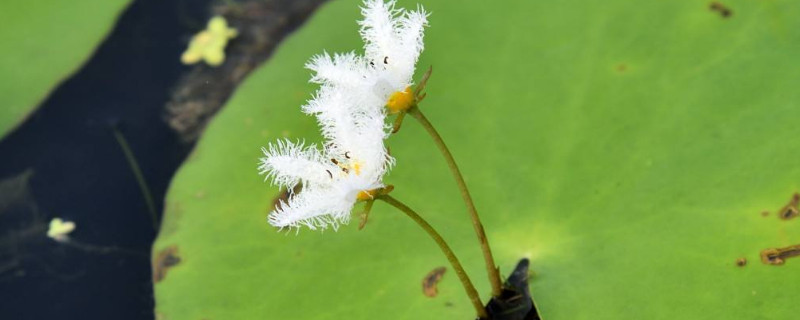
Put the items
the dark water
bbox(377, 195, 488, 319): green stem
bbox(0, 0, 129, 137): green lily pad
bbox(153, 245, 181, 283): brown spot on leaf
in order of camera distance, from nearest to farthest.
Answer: bbox(377, 195, 488, 319): green stem, bbox(153, 245, 181, 283): brown spot on leaf, the dark water, bbox(0, 0, 129, 137): green lily pad

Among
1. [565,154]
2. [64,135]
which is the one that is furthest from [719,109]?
[64,135]

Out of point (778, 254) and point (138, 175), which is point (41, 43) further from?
point (778, 254)

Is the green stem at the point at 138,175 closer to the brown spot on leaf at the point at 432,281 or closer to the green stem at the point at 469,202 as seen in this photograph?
the brown spot on leaf at the point at 432,281

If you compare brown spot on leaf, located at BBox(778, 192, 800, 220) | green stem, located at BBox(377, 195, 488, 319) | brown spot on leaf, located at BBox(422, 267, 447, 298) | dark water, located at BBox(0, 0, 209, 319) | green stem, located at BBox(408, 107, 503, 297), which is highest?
brown spot on leaf, located at BBox(778, 192, 800, 220)

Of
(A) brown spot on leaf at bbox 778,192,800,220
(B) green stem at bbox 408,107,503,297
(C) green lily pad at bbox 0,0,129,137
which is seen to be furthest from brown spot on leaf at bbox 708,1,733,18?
(C) green lily pad at bbox 0,0,129,137

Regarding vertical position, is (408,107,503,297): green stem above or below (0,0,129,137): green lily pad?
above

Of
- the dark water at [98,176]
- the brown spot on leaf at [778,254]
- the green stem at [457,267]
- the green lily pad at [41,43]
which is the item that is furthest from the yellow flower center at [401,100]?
the green lily pad at [41,43]

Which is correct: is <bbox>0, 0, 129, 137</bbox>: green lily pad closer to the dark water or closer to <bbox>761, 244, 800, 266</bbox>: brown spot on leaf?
the dark water

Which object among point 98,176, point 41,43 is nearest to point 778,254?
point 98,176
